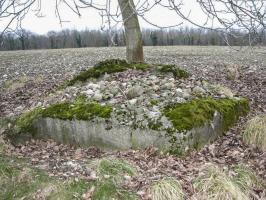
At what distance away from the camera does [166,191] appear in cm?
453

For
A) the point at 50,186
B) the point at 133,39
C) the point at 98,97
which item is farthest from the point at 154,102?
the point at 133,39

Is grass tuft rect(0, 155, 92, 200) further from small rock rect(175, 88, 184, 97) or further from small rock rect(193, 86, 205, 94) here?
small rock rect(193, 86, 205, 94)

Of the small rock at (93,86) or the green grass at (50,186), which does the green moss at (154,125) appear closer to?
the green grass at (50,186)

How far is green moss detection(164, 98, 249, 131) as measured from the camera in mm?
5793

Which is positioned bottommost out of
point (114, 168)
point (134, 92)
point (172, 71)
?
point (114, 168)

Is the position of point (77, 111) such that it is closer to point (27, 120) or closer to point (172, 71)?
point (27, 120)

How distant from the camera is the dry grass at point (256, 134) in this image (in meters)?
5.90

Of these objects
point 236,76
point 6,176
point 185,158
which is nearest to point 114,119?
point 185,158

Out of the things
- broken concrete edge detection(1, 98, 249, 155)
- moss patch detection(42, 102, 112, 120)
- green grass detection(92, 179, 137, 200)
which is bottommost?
green grass detection(92, 179, 137, 200)

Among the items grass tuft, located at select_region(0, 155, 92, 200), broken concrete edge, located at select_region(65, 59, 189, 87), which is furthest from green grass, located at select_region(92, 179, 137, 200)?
broken concrete edge, located at select_region(65, 59, 189, 87)

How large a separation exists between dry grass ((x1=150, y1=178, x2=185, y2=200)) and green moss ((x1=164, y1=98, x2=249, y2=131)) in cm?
118

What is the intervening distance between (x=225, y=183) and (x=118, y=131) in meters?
1.80

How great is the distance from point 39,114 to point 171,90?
82.6 inches

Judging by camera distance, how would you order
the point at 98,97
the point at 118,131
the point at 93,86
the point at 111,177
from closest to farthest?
1. the point at 111,177
2. the point at 118,131
3. the point at 98,97
4. the point at 93,86
